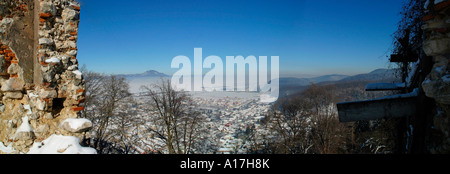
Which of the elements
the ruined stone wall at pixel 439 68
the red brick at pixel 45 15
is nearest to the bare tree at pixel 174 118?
the red brick at pixel 45 15

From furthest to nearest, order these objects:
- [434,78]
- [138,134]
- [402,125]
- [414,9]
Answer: [138,134]
[414,9]
[402,125]
[434,78]

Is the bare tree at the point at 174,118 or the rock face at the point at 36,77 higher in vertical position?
the rock face at the point at 36,77

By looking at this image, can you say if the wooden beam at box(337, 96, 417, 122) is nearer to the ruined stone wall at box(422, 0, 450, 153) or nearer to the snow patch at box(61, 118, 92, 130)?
the ruined stone wall at box(422, 0, 450, 153)

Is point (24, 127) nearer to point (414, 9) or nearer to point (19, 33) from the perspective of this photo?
point (19, 33)

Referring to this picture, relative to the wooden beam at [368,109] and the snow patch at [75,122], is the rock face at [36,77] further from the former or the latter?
the wooden beam at [368,109]

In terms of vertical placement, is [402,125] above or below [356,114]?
below

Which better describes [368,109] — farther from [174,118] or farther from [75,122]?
[174,118]

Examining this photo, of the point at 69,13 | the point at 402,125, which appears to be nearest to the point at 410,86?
the point at 402,125
